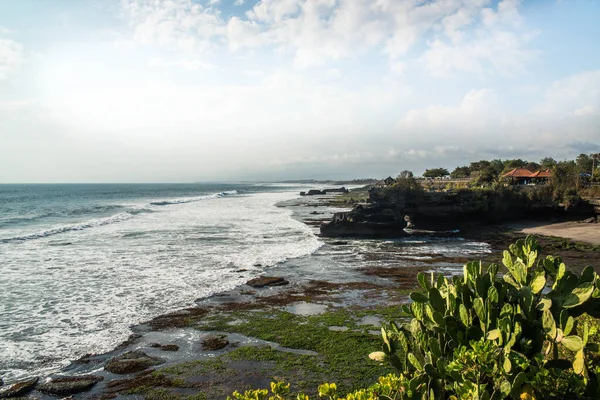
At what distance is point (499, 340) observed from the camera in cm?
367

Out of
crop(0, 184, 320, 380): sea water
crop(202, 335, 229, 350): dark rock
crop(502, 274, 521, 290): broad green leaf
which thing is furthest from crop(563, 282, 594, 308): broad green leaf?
crop(0, 184, 320, 380): sea water

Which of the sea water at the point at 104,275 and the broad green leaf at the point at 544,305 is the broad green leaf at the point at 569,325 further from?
the sea water at the point at 104,275

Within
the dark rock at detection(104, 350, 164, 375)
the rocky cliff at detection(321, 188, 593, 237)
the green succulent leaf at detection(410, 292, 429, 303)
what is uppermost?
the green succulent leaf at detection(410, 292, 429, 303)

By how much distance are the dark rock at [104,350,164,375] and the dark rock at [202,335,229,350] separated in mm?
1430

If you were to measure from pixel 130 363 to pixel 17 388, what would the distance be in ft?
8.14

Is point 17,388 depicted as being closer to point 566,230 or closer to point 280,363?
point 280,363

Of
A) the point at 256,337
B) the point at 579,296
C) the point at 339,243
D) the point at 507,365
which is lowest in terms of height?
the point at 339,243

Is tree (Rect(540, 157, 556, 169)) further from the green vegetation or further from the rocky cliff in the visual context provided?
the green vegetation

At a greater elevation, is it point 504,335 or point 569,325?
point 569,325

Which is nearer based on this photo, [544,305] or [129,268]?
[544,305]

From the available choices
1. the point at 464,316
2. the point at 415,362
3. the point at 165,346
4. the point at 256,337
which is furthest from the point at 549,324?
the point at 165,346

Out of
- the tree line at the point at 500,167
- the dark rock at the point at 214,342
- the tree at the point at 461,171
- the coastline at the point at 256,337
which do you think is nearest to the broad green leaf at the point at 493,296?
the coastline at the point at 256,337

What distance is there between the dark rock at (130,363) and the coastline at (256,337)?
Answer: 0.22 meters

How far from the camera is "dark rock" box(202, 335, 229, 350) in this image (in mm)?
11523
